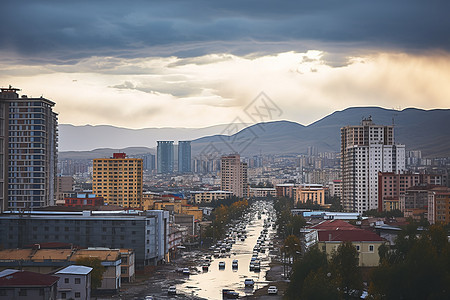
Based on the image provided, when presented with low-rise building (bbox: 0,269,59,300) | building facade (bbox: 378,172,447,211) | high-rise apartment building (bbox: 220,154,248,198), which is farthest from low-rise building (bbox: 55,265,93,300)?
high-rise apartment building (bbox: 220,154,248,198)

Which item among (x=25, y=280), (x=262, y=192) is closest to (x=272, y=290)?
(x=25, y=280)

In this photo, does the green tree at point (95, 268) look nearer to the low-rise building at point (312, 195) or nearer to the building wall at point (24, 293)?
the building wall at point (24, 293)

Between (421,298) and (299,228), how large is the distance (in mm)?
31031

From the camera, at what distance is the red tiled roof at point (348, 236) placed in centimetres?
3675

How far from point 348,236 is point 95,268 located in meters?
13.8

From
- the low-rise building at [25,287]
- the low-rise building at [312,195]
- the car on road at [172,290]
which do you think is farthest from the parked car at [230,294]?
the low-rise building at [312,195]

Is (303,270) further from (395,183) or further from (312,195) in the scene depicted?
(312,195)

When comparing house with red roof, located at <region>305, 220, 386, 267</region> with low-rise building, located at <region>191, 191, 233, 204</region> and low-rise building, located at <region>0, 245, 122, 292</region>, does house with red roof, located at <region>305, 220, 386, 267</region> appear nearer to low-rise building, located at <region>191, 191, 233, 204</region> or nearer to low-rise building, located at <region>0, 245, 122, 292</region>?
low-rise building, located at <region>0, 245, 122, 292</region>

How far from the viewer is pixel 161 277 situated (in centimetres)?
3616

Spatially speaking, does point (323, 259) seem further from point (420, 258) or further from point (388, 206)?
point (388, 206)

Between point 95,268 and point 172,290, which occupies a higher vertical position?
point 95,268

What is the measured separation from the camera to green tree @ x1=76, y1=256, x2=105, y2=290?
29.0 meters

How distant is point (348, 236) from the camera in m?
37.2

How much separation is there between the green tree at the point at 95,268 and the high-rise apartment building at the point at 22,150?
2468 cm
